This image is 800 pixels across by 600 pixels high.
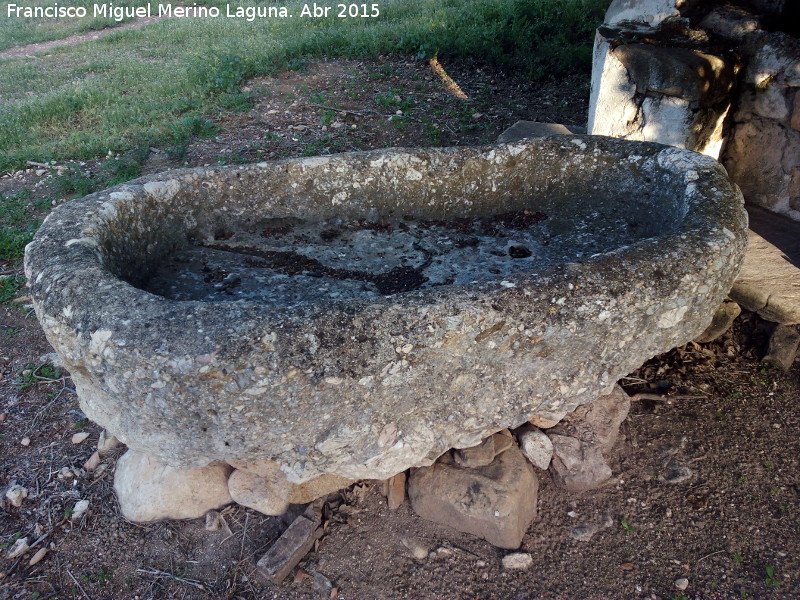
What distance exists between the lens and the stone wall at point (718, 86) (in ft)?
11.5

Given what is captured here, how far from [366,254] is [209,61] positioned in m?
5.43

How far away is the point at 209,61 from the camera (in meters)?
7.42

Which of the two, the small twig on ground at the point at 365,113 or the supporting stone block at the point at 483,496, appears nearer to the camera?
the supporting stone block at the point at 483,496

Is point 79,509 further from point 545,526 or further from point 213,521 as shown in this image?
point 545,526

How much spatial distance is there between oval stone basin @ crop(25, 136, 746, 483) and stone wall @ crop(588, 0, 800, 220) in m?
0.77

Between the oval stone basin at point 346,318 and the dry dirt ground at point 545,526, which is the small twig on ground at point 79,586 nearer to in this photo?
the dry dirt ground at point 545,526

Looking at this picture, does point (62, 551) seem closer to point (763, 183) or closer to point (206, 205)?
point (206, 205)

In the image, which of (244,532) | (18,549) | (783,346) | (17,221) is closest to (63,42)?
(17,221)

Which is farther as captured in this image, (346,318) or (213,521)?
(213,521)

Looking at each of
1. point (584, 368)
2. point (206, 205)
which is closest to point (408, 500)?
point (584, 368)

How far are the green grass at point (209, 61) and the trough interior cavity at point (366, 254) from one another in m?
3.21

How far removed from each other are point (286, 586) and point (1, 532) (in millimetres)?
1294

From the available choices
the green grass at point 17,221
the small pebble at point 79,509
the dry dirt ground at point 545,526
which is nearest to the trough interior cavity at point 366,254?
the dry dirt ground at point 545,526

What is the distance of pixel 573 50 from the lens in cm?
Result: 681
